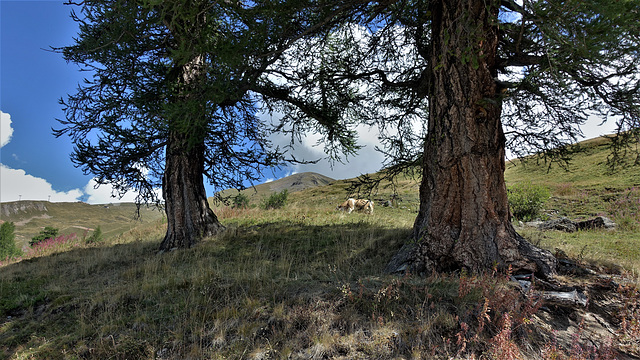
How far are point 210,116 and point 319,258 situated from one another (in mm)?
3552

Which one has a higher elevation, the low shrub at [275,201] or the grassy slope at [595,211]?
the low shrub at [275,201]

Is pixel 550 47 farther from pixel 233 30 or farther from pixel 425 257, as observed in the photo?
pixel 233 30

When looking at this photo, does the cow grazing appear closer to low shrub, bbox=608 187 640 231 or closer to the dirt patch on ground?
low shrub, bbox=608 187 640 231

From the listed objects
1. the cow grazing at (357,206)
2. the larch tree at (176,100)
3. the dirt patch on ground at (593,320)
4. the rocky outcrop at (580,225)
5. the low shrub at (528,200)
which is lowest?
the rocky outcrop at (580,225)

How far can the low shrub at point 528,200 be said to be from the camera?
12148 mm

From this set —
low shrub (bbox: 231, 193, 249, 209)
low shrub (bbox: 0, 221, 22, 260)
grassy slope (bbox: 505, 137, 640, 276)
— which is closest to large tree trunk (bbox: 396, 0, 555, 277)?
grassy slope (bbox: 505, 137, 640, 276)

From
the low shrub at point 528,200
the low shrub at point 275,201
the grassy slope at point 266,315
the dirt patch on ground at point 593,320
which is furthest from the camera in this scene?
the low shrub at point 275,201

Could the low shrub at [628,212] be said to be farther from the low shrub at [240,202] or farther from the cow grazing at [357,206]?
the low shrub at [240,202]

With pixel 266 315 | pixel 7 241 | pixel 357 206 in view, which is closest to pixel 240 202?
pixel 357 206

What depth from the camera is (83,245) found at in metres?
10.8

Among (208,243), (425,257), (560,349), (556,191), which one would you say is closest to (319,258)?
(425,257)

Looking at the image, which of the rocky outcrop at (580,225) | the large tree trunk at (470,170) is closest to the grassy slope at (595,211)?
the rocky outcrop at (580,225)

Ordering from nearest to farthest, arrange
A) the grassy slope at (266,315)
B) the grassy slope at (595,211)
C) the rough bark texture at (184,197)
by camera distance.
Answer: the grassy slope at (266,315)
the grassy slope at (595,211)
the rough bark texture at (184,197)

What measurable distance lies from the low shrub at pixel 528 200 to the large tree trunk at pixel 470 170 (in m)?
8.95
